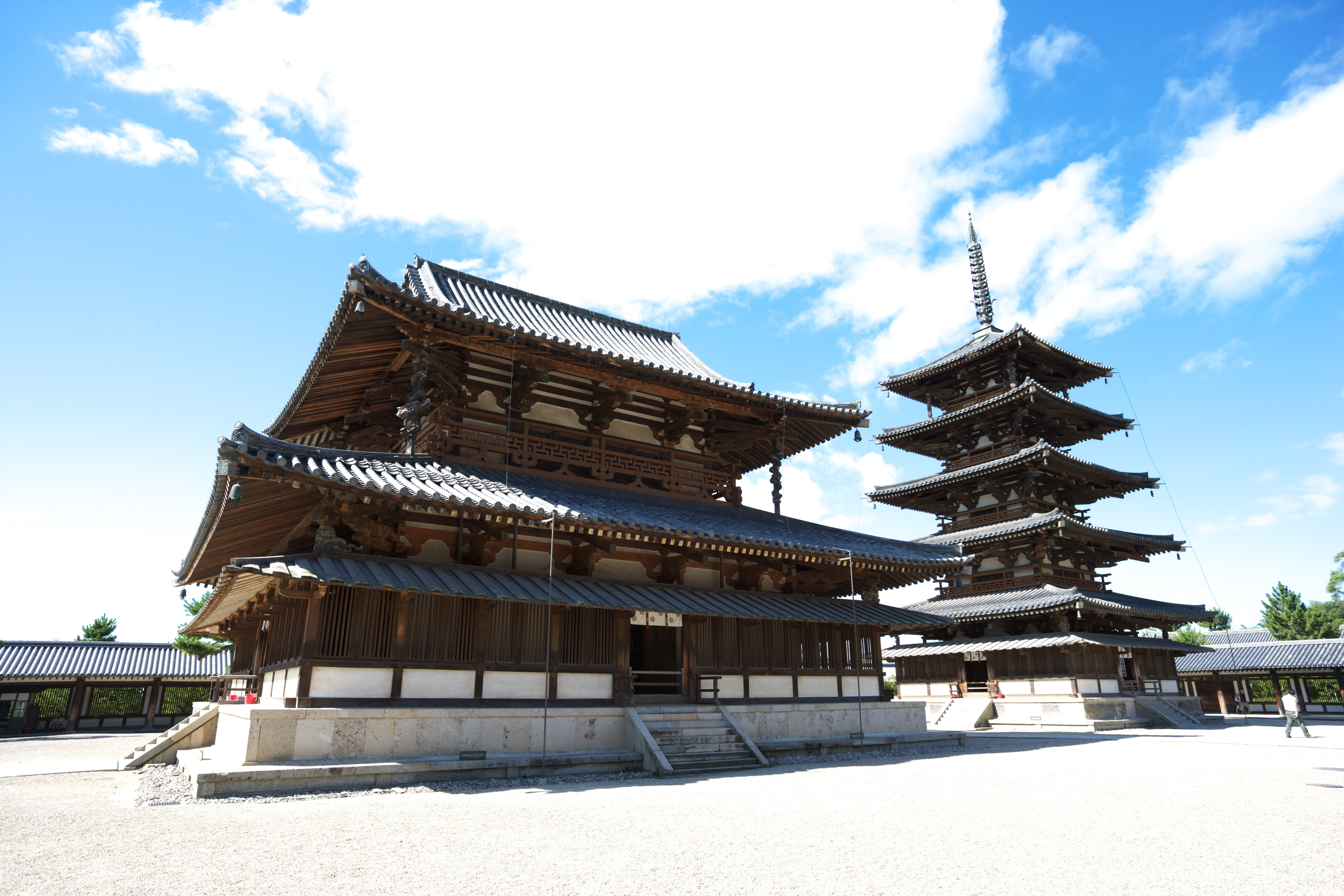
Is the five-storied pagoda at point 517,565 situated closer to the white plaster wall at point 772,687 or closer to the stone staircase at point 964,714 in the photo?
the white plaster wall at point 772,687

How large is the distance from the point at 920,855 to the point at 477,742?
8.25m

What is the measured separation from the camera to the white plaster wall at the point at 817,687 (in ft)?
58.0

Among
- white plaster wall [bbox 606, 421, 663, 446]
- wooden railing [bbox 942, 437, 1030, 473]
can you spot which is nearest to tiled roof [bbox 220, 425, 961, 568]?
white plaster wall [bbox 606, 421, 663, 446]

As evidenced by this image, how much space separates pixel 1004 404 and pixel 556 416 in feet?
83.9

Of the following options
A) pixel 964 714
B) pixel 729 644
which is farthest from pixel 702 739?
pixel 964 714

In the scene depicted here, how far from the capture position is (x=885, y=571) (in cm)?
1888

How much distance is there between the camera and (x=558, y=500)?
14.5 m

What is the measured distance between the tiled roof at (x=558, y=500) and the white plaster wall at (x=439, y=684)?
316cm

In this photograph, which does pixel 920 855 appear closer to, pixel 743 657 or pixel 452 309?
pixel 743 657

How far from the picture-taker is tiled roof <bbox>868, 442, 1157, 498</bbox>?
32750 millimetres

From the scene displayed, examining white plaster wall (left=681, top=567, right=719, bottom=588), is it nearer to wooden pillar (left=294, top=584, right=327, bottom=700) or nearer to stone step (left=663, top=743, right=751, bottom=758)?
stone step (left=663, top=743, right=751, bottom=758)

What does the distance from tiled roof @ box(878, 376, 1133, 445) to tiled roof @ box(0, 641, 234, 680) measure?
1385 inches

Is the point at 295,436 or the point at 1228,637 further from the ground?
the point at 295,436

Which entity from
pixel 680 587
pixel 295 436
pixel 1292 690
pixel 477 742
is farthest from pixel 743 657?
pixel 1292 690
